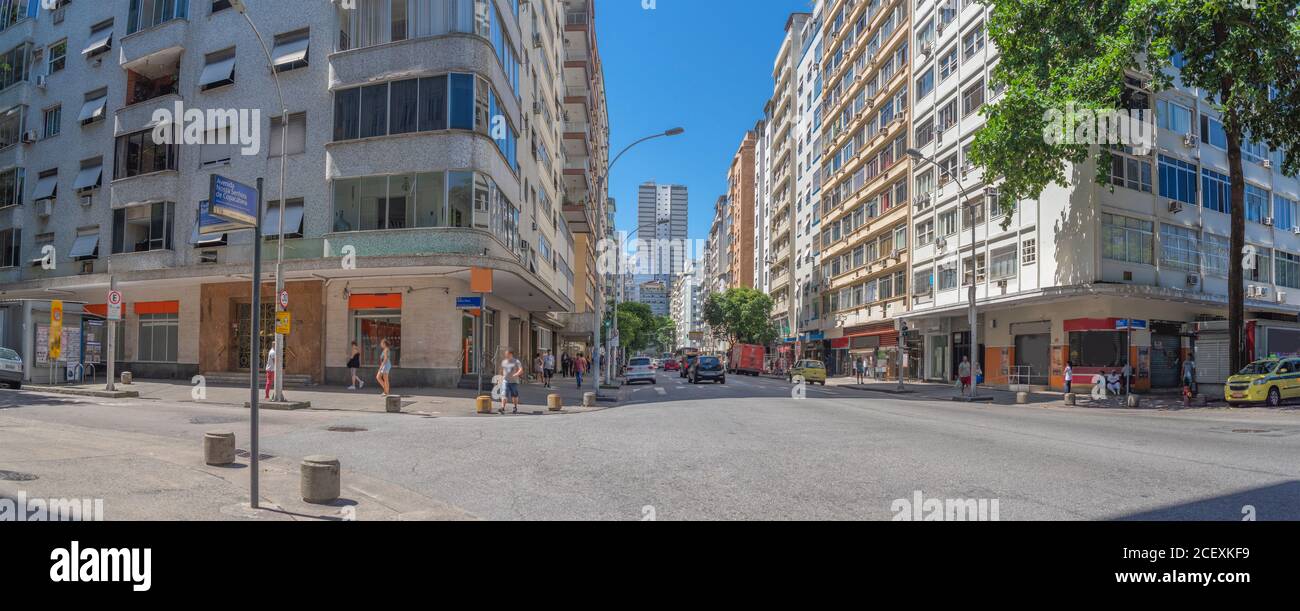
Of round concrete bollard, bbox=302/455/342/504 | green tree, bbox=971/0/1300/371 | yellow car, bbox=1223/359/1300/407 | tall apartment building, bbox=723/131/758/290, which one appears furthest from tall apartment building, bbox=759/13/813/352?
round concrete bollard, bbox=302/455/342/504

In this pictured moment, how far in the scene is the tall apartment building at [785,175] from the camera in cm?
7281

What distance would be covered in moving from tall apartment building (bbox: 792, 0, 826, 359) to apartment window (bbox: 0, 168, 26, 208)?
52.5 meters

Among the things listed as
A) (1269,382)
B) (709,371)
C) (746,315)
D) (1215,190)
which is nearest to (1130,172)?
(1215,190)

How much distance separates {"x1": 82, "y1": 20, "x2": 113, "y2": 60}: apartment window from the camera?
30203 mm

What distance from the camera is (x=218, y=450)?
8.41m

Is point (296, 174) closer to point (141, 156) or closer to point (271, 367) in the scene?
point (271, 367)

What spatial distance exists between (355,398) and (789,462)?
15.0 metres

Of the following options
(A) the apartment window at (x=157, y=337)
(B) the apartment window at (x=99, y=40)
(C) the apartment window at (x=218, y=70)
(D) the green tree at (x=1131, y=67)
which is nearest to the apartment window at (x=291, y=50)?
(C) the apartment window at (x=218, y=70)

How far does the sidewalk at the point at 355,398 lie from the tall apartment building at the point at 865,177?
92.6ft

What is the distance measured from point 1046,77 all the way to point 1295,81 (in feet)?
21.8

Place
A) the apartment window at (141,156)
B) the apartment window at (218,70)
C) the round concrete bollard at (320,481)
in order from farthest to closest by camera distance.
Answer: the apartment window at (141,156) → the apartment window at (218,70) → the round concrete bollard at (320,481)

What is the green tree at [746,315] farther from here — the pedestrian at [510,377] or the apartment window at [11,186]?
the pedestrian at [510,377]

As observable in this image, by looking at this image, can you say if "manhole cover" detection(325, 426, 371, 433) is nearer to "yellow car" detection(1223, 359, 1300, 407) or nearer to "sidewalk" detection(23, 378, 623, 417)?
"sidewalk" detection(23, 378, 623, 417)
